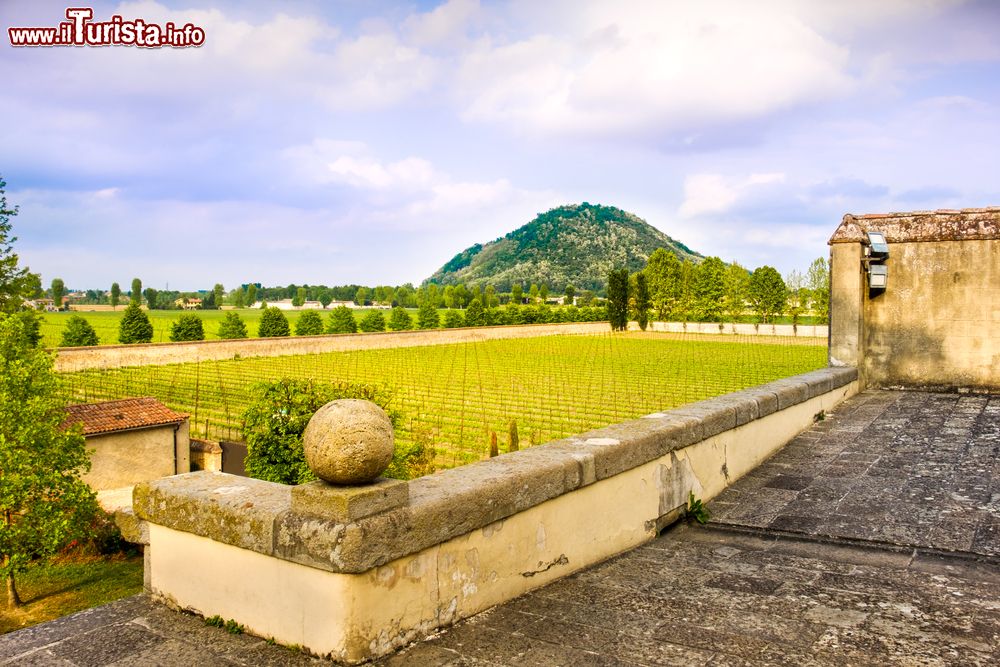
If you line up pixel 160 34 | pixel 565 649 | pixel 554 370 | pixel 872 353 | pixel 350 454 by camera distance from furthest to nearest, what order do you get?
pixel 554 370 < pixel 160 34 < pixel 872 353 < pixel 565 649 < pixel 350 454

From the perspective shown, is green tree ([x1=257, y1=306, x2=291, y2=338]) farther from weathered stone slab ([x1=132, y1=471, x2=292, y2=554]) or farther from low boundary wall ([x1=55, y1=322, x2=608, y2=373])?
weathered stone slab ([x1=132, y1=471, x2=292, y2=554])

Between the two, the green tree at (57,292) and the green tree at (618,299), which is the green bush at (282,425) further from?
the green tree at (57,292)

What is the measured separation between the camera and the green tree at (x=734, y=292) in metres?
67.8

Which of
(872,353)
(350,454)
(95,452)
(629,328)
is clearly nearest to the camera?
(350,454)

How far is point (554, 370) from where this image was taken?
32.7 metres

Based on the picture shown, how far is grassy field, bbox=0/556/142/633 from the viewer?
11.0 m

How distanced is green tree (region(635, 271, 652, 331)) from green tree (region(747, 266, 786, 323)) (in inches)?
431

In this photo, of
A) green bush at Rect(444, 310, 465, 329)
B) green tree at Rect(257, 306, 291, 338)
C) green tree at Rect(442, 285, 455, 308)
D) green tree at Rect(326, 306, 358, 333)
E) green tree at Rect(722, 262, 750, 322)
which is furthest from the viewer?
green tree at Rect(442, 285, 455, 308)

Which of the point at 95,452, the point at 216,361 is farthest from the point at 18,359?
the point at 216,361

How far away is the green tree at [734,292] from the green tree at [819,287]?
6241mm

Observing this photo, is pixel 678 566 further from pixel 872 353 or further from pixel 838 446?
pixel 872 353

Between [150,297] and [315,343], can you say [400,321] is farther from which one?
[150,297]

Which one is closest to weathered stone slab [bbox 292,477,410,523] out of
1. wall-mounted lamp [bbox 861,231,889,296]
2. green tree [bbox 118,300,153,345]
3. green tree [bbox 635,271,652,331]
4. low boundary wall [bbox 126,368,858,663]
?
low boundary wall [bbox 126,368,858,663]

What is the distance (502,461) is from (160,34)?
10.8m
